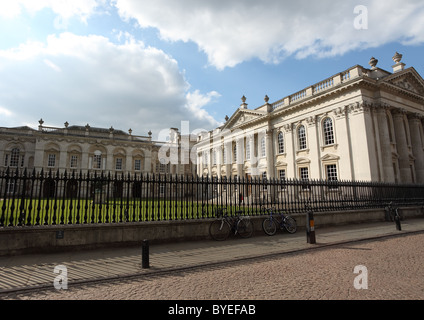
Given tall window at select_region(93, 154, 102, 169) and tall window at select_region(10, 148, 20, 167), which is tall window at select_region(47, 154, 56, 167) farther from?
tall window at select_region(93, 154, 102, 169)

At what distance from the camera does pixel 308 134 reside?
82.0 feet

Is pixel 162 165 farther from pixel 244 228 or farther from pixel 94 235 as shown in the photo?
pixel 94 235

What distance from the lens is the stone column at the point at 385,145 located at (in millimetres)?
20625

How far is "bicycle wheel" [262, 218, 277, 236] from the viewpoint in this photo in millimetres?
9555

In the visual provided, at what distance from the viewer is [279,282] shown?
4.46m

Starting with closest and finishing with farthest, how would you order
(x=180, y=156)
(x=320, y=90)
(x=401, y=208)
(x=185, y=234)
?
(x=185, y=234) < (x=401, y=208) < (x=320, y=90) < (x=180, y=156)

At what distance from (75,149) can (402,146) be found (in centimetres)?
4552

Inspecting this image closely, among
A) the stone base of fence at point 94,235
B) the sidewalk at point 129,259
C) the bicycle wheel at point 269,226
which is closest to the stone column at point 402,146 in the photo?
the sidewalk at point 129,259

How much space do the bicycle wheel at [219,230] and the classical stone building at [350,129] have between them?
12.6m

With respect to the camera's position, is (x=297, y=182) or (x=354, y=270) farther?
(x=297, y=182)

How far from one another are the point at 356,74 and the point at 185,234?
2104 cm

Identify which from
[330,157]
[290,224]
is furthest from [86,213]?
[330,157]
